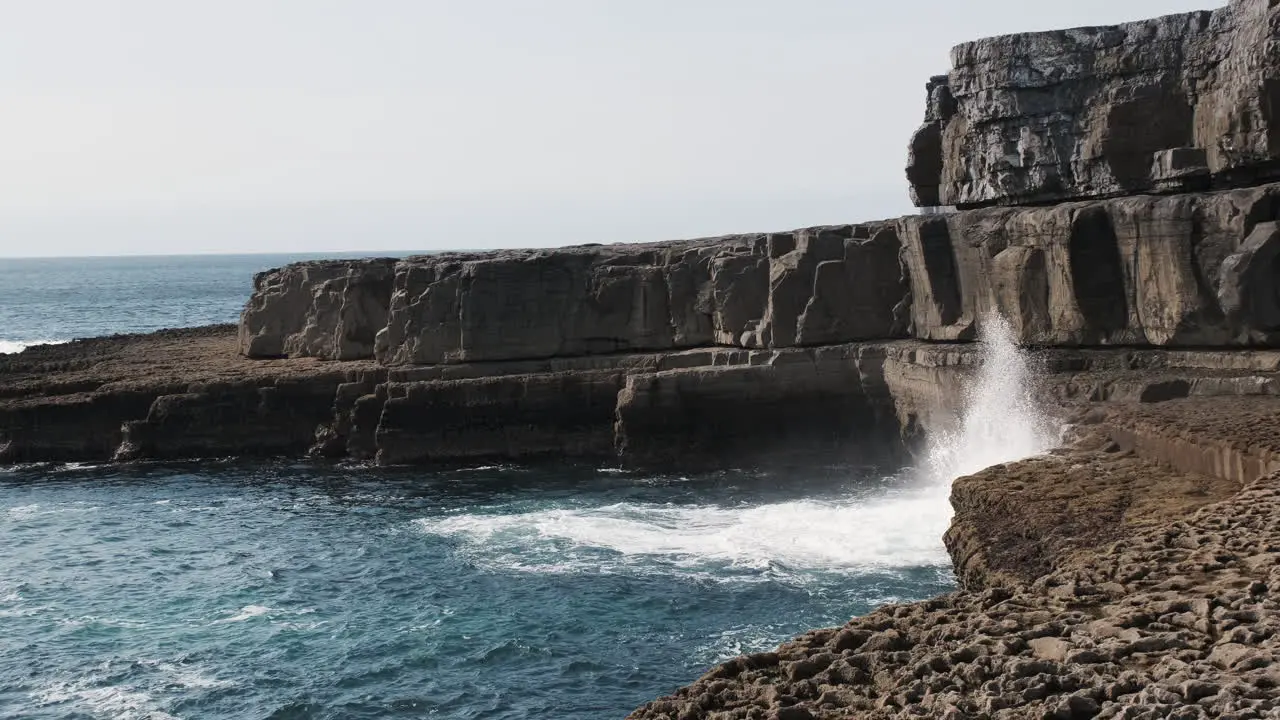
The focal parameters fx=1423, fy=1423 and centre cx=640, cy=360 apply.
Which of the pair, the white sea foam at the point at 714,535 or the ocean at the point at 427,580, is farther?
the white sea foam at the point at 714,535

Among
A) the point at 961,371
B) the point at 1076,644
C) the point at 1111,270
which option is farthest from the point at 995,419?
the point at 1076,644

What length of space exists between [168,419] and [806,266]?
21.3m

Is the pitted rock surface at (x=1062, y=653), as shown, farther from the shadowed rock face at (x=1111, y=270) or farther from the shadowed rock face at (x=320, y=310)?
the shadowed rock face at (x=320, y=310)

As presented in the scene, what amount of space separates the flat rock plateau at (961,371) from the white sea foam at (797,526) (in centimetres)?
100

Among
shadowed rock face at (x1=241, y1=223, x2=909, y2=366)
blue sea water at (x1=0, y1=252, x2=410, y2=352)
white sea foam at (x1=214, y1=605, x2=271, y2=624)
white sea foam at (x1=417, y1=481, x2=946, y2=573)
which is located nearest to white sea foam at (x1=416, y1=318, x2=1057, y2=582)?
white sea foam at (x1=417, y1=481, x2=946, y2=573)

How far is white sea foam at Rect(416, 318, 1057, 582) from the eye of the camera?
30031mm

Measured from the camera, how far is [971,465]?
34.5 metres

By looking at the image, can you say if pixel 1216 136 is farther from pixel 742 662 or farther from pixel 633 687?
pixel 742 662

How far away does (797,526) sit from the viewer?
3300 centimetres

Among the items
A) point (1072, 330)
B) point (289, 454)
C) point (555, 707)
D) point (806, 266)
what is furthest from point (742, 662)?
point (289, 454)

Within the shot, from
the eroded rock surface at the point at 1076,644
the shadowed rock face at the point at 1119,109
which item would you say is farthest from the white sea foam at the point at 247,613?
the shadowed rock face at the point at 1119,109

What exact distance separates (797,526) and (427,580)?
28.4 ft

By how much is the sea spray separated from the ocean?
0.21 metres

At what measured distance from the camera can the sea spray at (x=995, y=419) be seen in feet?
108
